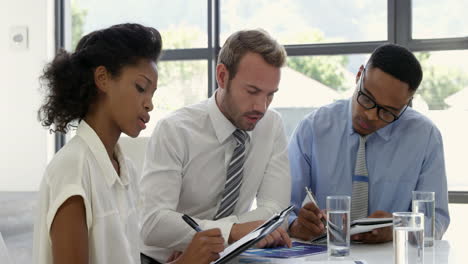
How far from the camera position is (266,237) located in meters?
1.81

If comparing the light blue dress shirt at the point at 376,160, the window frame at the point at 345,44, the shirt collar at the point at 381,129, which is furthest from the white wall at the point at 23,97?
the shirt collar at the point at 381,129

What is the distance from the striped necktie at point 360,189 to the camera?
7.62 feet

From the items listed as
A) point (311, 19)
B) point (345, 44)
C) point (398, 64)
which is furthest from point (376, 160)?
point (311, 19)

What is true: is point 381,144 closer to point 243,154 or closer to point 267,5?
point 243,154

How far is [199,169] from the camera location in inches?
85.5

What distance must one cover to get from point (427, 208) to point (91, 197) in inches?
39.1

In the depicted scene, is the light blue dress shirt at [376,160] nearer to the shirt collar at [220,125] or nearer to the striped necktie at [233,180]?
the striped necktie at [233,180]

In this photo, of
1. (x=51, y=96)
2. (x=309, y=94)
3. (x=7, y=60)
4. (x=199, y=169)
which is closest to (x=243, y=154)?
(x=199, y=169)

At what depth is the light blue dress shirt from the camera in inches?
92.9

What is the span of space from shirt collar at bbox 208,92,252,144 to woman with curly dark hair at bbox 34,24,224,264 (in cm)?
63

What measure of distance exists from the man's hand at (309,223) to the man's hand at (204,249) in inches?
20.4

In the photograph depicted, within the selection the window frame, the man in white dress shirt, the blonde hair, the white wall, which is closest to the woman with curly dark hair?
the man in white dress shirt

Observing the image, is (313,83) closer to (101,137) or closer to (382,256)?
(382,256)

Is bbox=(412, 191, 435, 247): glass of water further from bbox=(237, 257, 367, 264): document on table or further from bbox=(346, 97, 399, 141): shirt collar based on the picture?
bbox=(346, 97, 399, 141): shirt collar
